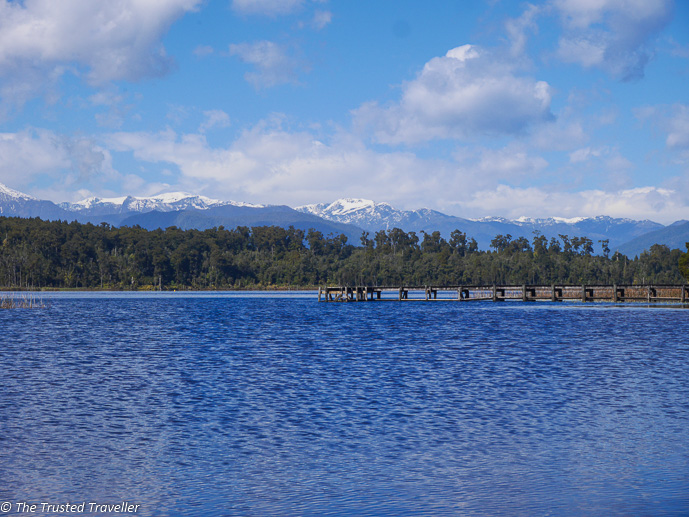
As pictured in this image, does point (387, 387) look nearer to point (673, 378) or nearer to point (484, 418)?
point (484, 418)

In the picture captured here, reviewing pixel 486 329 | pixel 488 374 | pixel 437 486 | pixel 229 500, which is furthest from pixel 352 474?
pixel 486 329

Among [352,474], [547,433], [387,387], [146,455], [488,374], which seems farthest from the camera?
[488,374]

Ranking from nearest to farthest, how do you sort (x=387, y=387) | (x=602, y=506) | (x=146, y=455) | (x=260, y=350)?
(x=602, y=506) → (x=146, y=455) → (x=387, y=387) → (x=260, y=350)

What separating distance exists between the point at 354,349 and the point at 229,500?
34.0m

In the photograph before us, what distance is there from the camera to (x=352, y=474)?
17.2 meters

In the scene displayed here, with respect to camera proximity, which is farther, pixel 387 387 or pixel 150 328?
pixel 150 328

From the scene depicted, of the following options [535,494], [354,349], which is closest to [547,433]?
[535,494]

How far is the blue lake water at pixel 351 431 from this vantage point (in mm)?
15422

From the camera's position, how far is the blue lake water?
15422 millimetres

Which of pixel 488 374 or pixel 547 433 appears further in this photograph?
pixel 488 374

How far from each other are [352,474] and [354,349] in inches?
1253

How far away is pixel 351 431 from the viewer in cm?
2188

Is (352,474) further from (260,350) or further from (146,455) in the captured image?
(260,350)

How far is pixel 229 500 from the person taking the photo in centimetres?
1519
